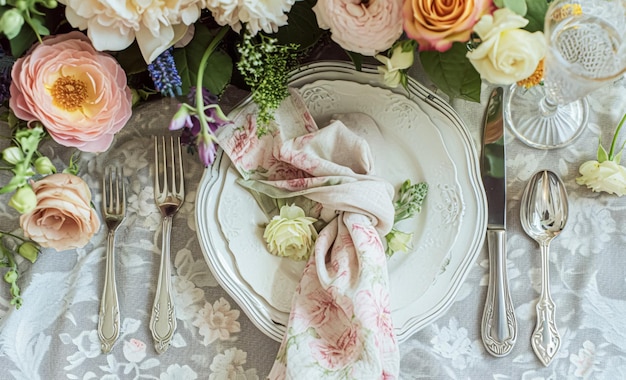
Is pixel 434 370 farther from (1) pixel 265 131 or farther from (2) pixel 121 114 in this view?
(2) pixel 121 114

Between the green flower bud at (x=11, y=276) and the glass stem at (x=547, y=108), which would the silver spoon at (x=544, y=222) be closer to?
the glass stem at (x=547, y=108)

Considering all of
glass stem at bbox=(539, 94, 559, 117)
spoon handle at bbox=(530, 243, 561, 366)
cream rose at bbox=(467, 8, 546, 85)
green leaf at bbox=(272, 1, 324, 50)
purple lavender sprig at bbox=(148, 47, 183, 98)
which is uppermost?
cream rose at bbox=(467, 8, 546, 85)

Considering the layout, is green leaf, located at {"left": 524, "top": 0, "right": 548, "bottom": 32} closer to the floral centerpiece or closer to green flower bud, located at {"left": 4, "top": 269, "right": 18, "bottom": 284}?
the floral centerpiece

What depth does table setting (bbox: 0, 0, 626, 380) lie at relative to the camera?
25.3 inches

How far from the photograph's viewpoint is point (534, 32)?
0.61 metres

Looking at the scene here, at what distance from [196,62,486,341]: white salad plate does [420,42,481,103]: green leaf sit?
8cm

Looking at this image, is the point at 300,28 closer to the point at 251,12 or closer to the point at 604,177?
the point at 251,12

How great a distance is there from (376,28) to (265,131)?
203 millimetres

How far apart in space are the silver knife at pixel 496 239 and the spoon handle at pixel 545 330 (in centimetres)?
3

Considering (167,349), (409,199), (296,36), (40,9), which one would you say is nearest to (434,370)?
(409,199)

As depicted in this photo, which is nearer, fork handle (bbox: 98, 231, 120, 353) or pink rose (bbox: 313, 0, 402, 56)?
pink rose (bbox: 313, 0, 402, 56)

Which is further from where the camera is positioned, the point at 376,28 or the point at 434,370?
the point at 434,370

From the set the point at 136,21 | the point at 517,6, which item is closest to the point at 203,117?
the point at 136,21

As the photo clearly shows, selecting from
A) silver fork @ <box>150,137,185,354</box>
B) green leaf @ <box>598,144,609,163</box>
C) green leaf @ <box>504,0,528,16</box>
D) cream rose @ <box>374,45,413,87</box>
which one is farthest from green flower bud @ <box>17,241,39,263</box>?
green leaf @ <box>598,144,609,163</box>
